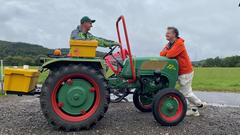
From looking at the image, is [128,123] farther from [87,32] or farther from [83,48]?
[87,32]

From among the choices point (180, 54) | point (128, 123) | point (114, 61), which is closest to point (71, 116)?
point (128, 123)

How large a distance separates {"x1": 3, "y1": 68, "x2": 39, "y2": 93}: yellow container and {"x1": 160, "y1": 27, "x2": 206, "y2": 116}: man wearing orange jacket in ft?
9.23

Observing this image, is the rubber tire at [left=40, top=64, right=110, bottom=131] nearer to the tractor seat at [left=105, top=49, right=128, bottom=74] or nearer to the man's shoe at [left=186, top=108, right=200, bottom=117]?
the tractor seat at [left=105, top=49, right=128, bottom=74]

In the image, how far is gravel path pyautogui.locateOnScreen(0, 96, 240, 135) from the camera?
562 centimetres

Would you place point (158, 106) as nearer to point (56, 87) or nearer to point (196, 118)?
point (196, 118)

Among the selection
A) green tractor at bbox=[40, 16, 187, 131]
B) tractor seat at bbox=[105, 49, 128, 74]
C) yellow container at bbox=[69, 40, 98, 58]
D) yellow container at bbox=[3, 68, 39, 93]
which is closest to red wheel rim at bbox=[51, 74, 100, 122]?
green tractor at bbox=[40, 16, 187, 131]

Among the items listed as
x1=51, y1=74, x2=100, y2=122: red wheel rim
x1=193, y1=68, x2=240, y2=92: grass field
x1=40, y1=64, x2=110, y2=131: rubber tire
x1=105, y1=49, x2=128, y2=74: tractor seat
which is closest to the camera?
x1=40, y1=64, x2=110, y2=131: rubber tire

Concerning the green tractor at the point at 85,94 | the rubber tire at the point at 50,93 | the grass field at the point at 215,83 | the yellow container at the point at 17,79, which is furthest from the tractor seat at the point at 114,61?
the grass field at the point at 215,83

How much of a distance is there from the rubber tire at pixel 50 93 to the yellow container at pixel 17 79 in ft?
1.49

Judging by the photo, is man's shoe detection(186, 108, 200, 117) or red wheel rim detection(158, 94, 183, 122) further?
man's shoe detection(186, 108, 200, 117)

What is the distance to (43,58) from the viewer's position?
5.93 meters

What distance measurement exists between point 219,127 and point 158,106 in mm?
1177

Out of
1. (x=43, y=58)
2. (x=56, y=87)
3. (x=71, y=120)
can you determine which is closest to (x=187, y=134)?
(x=71, y=120)

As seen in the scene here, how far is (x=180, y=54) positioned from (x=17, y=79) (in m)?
3.26
